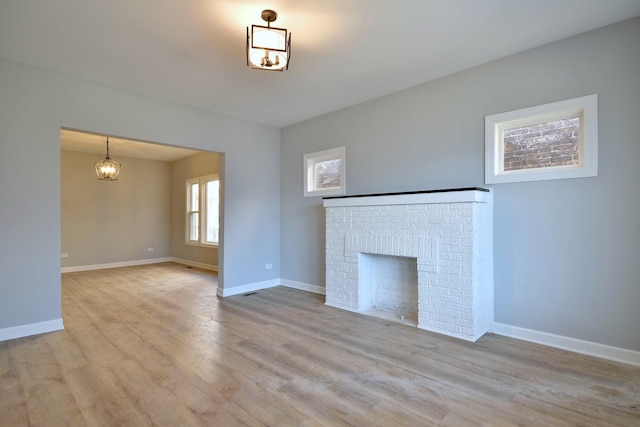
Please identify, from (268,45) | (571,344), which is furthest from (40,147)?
(571,344)

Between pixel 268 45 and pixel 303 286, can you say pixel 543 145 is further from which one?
pixel 303 286

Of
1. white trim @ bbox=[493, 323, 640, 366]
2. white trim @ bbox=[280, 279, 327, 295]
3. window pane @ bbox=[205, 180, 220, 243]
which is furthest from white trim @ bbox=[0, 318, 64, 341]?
white trim @ bbox=[493, 323, 640, 366]

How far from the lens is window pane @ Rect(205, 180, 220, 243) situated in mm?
7757

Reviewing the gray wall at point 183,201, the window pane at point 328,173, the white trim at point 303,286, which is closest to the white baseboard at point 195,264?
the gray wall at point 183,201

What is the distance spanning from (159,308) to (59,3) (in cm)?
349

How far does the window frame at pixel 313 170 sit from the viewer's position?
15.7 ft

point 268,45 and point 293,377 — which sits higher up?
point 268,45

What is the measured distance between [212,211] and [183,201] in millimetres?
1274

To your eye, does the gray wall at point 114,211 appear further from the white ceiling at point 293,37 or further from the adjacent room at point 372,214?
the white ceiling at point 293,37

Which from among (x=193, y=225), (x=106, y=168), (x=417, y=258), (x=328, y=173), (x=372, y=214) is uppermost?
(x=106, y=168)

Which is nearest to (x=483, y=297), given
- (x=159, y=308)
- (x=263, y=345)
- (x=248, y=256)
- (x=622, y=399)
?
(x=622, y=399)

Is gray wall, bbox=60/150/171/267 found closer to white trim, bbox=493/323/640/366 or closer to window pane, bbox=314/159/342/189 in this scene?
window pane, bbox=314/159/342/189

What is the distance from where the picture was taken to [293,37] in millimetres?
2861

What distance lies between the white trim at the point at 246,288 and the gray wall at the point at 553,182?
2.74 m
